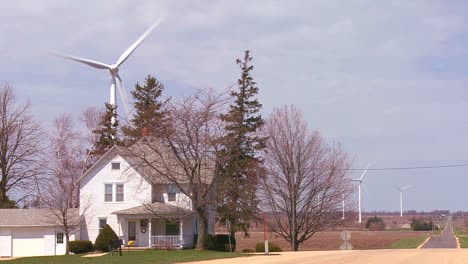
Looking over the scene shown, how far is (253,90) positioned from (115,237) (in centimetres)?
2025

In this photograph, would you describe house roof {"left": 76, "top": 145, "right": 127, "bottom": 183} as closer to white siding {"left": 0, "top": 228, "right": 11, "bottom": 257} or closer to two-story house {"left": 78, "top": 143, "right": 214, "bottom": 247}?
two-story house {"left": 78, "top": 143, "right": 214, "bottom": 247}

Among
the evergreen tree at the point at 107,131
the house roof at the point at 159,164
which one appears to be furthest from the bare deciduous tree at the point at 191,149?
the evergreen tree at the point at 107,131

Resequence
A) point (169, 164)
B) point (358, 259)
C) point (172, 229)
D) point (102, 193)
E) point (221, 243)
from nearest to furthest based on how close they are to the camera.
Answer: point (358, 259)
point (169, 164)
point (221, 243)
point (172, 229)
point (102, 193)

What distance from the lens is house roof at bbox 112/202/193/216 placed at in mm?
53884

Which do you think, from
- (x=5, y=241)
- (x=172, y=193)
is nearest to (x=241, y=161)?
(x=172, y=193)

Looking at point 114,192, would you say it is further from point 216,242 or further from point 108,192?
point 216,242

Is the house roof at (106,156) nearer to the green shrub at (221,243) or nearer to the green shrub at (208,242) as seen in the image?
the green shrub at (208,242)

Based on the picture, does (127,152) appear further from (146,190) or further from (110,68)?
(110,68)

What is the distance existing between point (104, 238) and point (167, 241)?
494 cm

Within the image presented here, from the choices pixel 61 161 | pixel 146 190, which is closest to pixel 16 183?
pixel 61 161

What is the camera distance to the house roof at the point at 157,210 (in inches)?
2121

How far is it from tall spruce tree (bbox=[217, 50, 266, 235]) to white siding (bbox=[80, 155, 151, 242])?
7.66 metres

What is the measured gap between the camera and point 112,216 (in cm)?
5728

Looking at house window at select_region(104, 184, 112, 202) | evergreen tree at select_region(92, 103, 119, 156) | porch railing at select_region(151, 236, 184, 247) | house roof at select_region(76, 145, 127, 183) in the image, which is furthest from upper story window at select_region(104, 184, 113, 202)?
evergreen tree at select_region(92, 103, 119, 156)
